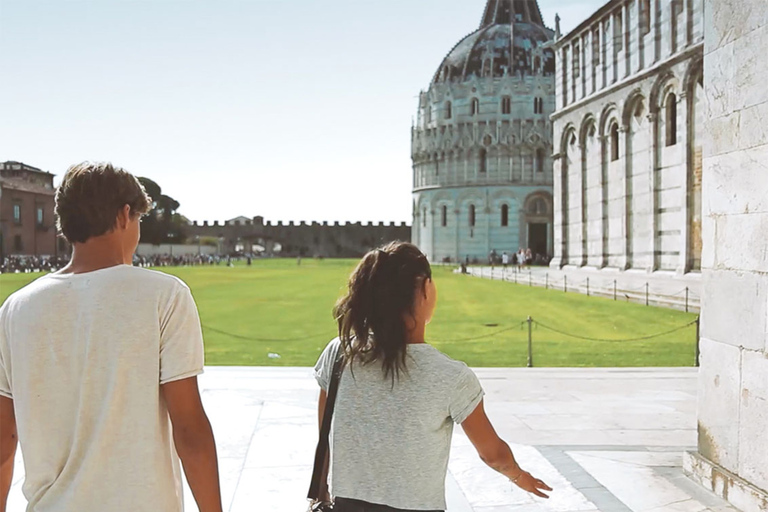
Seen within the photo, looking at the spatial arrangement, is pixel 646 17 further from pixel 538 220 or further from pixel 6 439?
pixel 538 220

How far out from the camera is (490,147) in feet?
209

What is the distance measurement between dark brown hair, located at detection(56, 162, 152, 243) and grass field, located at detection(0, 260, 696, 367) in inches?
312

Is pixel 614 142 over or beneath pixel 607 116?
beneath

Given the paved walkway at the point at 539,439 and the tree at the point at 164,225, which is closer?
the paved walkway at the point at 539,439

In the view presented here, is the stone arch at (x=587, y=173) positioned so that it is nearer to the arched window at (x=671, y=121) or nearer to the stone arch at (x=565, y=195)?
the stone arch at (x=565, y=195)

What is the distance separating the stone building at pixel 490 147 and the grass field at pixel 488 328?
39319 millimetres

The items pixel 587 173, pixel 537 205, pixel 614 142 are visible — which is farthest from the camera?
pixel 537 205

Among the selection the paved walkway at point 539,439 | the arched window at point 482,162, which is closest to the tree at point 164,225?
the arched window at point 482,162

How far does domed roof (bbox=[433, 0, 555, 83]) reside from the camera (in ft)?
217

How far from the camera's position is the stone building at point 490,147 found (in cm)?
6319

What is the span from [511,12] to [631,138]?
50247 millimetres

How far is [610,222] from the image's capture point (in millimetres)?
29344

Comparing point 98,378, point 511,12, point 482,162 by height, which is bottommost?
point 98,378

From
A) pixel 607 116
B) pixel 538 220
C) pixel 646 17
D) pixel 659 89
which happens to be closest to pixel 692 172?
pixel 659 89
